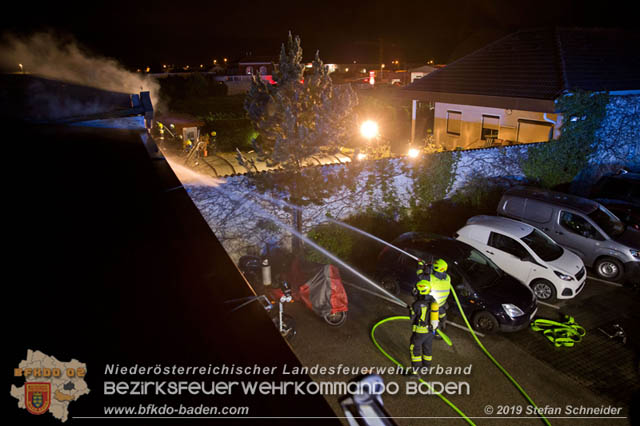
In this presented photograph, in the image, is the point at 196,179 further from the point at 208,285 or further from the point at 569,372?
the point at 569,372

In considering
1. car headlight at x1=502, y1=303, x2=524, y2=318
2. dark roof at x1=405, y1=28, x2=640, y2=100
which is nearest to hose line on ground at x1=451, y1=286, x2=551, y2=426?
car headlight at x1=502, y1=303, x2=524, y2=318

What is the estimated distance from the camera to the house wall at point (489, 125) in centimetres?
1716

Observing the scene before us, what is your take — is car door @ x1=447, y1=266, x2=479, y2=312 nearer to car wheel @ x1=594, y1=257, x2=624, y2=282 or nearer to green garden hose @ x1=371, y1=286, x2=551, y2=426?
green garden hose @ x1=371, y1=286, x2=551, y2=426

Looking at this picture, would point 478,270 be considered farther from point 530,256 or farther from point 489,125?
point 489,125

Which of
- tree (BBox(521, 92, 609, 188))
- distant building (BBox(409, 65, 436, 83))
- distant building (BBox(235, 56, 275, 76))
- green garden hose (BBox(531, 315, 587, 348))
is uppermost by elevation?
distant building (BBox(235, 56, 275, 76))

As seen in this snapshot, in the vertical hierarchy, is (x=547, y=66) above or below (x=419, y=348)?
above

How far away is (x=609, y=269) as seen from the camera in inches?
400

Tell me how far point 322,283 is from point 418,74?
36.2m

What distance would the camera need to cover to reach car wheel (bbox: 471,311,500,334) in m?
7.90

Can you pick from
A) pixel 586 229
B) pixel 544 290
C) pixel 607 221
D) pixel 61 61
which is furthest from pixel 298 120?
pixel 607 221

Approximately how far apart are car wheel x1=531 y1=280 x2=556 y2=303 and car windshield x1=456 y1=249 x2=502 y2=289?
139cm

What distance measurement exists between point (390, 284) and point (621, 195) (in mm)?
9878

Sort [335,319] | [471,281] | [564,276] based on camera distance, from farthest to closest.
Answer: [564,276] < [471,281] < [335,319]

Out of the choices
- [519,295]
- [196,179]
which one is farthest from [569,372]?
[196,179]
